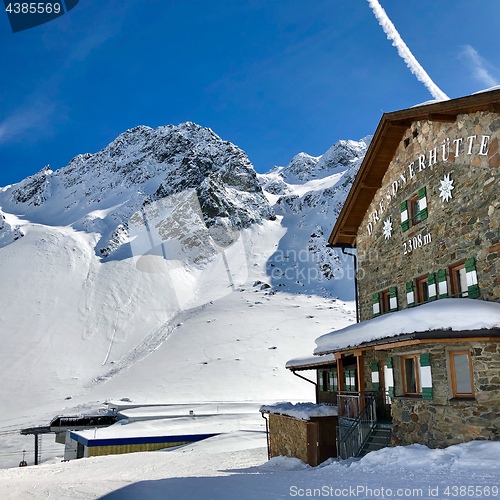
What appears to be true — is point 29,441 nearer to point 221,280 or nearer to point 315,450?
point 315,450

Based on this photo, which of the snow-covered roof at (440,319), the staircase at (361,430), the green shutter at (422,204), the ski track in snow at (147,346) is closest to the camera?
the snow-covered roof at (440,319)

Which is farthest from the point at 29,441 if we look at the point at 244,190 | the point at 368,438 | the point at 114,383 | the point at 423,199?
the point at 244,190

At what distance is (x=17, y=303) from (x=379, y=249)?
63.9 m

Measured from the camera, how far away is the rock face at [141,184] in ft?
338

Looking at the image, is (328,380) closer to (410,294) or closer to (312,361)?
(312,361)

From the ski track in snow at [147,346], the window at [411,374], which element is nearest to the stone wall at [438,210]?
the window at [411,374]

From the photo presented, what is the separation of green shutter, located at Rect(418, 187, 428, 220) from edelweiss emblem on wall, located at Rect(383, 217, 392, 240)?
178 cm

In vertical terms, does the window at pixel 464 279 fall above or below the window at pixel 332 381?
above

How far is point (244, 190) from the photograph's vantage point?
377ft

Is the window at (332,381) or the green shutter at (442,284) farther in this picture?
the window at (332,381)

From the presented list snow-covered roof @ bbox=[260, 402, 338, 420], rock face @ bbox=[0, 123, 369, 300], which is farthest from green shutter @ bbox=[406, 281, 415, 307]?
rock face @ bbox=[0, 123, 369, 300]

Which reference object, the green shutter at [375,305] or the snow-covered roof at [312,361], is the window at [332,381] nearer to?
the snow-covered roof at [312,361]

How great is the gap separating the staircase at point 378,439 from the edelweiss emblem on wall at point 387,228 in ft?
18.3

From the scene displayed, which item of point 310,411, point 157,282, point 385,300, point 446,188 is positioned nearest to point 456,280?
point 446,188
